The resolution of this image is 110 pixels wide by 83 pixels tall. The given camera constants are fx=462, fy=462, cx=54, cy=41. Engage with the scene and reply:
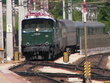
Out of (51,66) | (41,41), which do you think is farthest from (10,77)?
(41,41)

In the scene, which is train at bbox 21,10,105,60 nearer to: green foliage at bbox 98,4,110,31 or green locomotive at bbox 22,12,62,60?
green locomotive at bbox 22,12,62,60

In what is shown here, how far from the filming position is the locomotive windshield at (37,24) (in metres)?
32.4

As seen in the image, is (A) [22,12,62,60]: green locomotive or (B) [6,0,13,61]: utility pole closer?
(A) [22,12,62,60]: green locomotive

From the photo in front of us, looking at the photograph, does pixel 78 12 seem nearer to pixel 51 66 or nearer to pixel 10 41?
pixel 10 41

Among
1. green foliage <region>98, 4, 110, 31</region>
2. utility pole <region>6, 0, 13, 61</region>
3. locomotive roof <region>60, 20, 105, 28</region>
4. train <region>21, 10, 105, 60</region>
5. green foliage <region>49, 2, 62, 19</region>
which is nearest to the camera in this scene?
train <region>21, 10, 105, 60</region>

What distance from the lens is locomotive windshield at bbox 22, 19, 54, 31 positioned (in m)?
32.4

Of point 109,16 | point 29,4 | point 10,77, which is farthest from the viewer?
point 109,16

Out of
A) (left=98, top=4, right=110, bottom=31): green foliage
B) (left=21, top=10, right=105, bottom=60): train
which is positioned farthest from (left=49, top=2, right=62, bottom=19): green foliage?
(left=21, top=10, right=105, bottom=60): train

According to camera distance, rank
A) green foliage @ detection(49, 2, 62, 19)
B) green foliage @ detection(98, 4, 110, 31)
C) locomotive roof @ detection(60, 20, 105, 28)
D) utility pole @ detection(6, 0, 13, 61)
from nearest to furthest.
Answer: utility pole @ detection(6, 0, 13, 61) → locomotive roof @ detection(60, 20, 105, 28) → green foliage @ detection(49, 2, 62, 19) → green foliage @ detection(98, 4, 110, 31)

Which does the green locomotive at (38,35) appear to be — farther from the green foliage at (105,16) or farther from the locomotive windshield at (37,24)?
the green foliage at (105,16)

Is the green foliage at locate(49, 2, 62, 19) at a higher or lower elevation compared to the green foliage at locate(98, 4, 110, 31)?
higher

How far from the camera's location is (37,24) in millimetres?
32688

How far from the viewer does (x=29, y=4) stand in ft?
125

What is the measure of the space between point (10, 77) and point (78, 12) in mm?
65109
